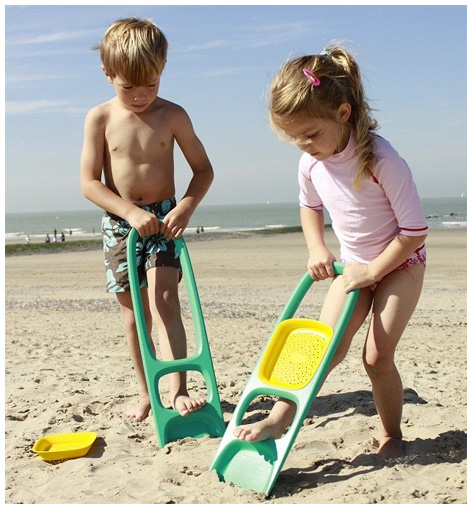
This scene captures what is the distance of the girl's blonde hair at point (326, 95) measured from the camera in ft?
9.48

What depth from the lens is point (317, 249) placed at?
3.23 m

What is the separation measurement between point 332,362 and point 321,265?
1.38 feet

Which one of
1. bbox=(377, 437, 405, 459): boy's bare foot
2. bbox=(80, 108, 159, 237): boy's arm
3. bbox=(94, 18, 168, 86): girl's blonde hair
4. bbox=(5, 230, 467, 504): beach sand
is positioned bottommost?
bbox=(5, 230, 467, 504): beach sand

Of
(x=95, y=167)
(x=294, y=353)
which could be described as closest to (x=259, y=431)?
(x=294, y=353)

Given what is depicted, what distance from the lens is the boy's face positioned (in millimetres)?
3449

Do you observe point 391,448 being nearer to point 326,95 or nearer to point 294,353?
point 294,353

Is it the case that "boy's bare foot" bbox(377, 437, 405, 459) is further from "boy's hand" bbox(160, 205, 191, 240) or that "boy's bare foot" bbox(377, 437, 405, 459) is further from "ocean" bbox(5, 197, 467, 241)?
"ocean" bbox(5, 197, 467, 241)

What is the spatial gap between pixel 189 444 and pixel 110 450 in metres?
0.36

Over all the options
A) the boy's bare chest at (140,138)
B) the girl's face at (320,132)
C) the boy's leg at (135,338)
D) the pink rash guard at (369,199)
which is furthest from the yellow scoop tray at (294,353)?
the boy's bare chest at (140,138)

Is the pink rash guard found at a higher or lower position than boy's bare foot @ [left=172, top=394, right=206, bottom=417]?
higher

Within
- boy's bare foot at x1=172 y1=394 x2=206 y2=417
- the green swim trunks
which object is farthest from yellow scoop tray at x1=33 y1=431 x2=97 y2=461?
the green swim trunks

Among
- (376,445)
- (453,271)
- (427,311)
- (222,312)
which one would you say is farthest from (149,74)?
(453,271)

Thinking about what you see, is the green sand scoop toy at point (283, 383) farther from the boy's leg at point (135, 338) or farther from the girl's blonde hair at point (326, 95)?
the boy's leg at point (135, 338)

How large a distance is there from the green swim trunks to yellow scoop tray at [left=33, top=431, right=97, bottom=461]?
0.79 m
